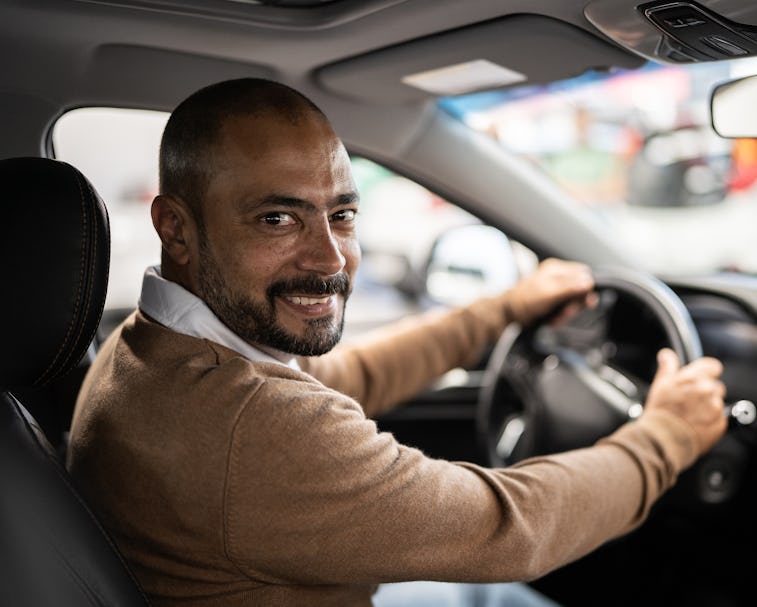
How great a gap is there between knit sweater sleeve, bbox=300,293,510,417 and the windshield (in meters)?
5.10

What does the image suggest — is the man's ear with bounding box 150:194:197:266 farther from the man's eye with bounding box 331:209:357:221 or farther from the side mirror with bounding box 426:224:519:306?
the side mirror with bounding box 426:224:519:306

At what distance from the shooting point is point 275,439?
1.32m

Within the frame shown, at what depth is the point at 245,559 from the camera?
134 cm

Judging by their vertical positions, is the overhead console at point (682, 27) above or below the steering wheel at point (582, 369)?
above

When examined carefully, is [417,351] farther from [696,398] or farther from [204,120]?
[204,120]

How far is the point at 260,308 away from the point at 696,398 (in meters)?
0.92

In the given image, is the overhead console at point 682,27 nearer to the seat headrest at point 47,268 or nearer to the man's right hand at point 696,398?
the man's right hand at point 696,398

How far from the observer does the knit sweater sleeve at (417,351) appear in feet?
7.78

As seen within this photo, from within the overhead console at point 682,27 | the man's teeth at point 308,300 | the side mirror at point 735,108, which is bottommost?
the man's teeth at point 308,300

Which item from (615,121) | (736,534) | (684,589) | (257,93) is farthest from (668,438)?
(615,121)

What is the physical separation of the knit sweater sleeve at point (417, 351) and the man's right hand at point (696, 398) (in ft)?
1.93

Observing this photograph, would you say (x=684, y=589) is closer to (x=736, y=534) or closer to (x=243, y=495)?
(x=736, y=534)

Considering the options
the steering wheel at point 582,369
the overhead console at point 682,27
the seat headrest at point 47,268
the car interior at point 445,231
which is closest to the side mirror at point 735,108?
the car interior at point 445,231

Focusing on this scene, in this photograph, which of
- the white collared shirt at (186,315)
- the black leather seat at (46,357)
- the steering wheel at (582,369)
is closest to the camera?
the black leather seat at (46,357)
